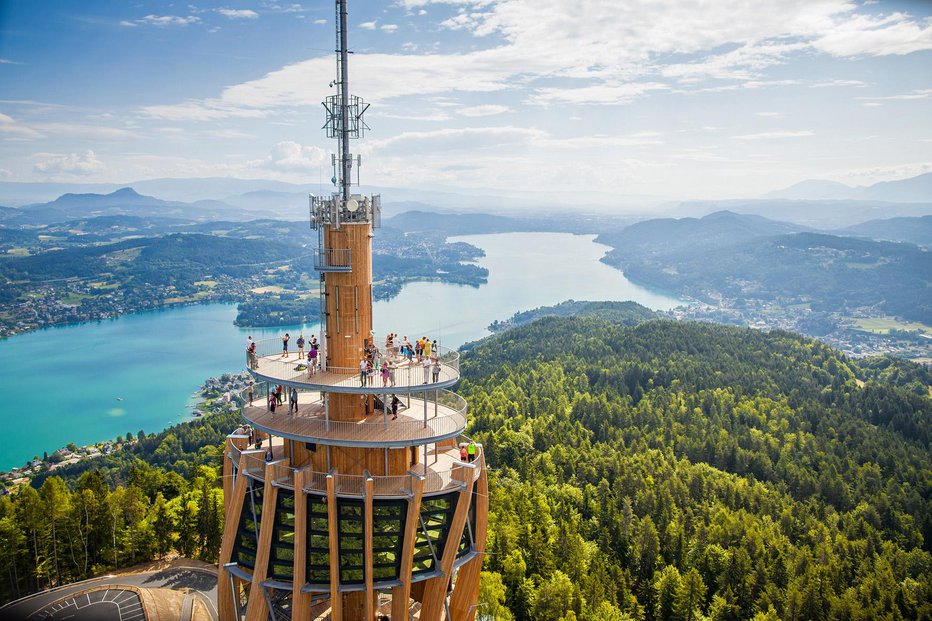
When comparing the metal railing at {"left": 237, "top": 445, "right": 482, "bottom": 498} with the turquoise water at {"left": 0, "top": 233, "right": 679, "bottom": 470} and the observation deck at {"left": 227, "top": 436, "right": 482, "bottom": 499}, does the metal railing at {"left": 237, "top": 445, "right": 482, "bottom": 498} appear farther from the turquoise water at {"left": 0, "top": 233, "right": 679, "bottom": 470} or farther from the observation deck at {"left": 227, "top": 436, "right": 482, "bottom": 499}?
the turquoise water at {"left": 0, "top": 233, "right": 679, "bottom": 470}

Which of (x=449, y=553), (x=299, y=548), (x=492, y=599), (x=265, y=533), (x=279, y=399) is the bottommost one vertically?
(x=492, y=599)

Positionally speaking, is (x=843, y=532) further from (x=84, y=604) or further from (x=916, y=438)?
(x=84, y=604)

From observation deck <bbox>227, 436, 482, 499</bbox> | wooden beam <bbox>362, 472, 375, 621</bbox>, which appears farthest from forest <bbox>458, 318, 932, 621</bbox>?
wooden beam <bbox>362, 472, 375, 621</bbox>

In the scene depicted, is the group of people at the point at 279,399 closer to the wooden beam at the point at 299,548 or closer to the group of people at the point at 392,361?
the group of people at the point at 392,361

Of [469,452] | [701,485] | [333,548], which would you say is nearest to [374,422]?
[469,452]

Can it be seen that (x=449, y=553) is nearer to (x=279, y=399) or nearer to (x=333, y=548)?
(x=333, y=548)

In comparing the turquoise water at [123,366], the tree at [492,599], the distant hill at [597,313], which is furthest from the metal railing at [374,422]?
the distant hill at [597,313]
